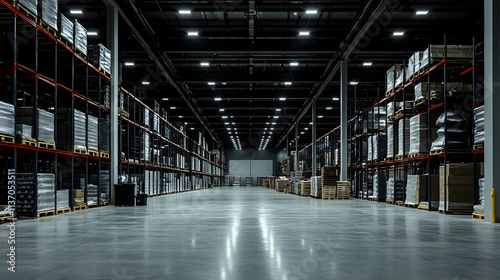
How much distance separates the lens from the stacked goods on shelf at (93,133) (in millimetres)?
11820

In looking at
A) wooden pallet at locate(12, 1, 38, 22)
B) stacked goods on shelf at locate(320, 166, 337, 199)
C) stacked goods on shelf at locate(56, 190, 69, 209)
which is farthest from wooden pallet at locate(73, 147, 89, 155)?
stacked goods on shelf at locate(320, 166, 337, 199)

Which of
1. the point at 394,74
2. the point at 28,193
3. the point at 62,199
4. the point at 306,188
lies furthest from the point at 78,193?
the point at 306,188

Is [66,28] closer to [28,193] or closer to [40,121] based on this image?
[40,121]

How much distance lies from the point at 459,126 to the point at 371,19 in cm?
552

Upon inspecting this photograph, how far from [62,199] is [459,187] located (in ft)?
31.7

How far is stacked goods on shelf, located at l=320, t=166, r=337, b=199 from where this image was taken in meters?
18.6

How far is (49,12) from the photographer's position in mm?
9570

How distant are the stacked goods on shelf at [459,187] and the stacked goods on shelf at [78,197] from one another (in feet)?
31.1

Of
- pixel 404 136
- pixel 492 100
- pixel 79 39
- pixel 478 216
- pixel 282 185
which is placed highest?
pixel 79 39

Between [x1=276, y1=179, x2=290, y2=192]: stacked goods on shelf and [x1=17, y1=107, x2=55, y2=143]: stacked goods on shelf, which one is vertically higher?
[x1=17, y1=107, x2=55, y2=143]: stacked goods on shelf

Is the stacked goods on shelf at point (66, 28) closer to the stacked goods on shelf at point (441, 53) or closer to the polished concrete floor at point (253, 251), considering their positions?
the polished concrete floor at point (253, 251)

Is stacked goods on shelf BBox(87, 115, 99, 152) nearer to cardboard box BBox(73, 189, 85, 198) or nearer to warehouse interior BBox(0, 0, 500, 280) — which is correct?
warehouse interior BBox(0, 0, 500, 280)

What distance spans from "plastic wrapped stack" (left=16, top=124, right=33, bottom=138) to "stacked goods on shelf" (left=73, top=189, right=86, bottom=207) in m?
3.15

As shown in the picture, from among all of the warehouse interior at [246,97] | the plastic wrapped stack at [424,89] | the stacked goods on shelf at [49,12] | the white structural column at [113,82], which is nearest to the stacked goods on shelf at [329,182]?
the warehouse interior at [246,97]
